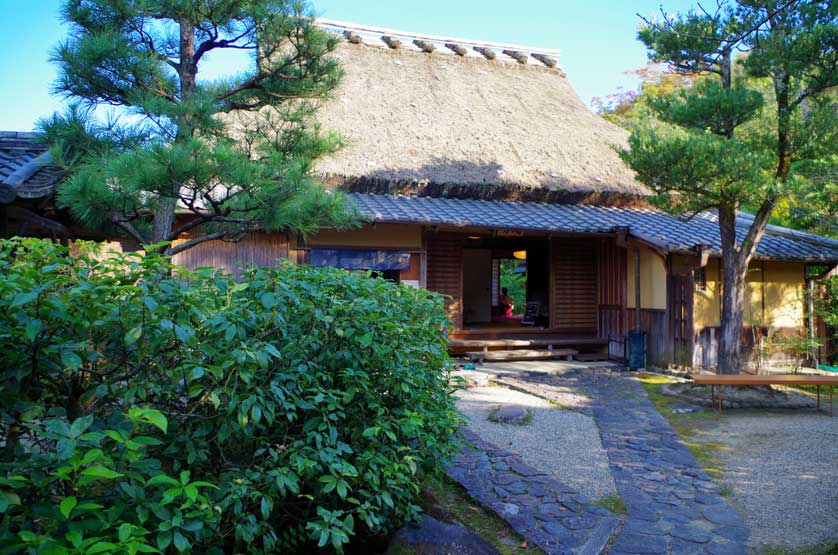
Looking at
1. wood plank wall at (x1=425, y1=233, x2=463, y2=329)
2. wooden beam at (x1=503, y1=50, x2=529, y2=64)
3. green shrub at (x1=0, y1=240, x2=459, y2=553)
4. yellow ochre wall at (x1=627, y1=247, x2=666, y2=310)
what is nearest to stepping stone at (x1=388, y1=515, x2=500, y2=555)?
green shrub at (x1=0, y1=240, x2=459, y2=553)

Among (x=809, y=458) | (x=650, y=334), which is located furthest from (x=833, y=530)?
(x=650, y=334)

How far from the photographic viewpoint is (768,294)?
10797 mm

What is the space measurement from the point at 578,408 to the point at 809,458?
251 cm

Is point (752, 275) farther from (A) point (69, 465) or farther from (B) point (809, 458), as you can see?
(A) point (69, 465)

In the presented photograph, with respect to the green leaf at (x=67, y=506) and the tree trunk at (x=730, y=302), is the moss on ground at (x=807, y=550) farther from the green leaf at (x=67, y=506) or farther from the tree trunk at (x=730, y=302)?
the tree trunk at (x=730, y=302)

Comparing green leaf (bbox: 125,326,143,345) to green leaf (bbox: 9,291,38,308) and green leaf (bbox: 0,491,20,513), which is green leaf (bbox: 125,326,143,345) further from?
green leaf (bbox: 0,491,20,513)

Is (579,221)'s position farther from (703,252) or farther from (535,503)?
(535,503)

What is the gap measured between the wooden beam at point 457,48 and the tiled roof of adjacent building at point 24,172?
1073 centimetres

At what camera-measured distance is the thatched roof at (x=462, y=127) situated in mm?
10820

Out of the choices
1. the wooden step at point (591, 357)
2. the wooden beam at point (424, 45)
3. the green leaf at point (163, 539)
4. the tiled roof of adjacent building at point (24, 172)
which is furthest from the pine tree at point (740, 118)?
the wooden beam at point (424, 45)

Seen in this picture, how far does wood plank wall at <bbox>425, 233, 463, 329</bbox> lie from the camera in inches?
419

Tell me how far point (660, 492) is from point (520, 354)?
20.7ft

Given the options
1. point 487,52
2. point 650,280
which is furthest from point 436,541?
point 487,52

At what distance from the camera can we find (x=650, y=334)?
1030 cm
